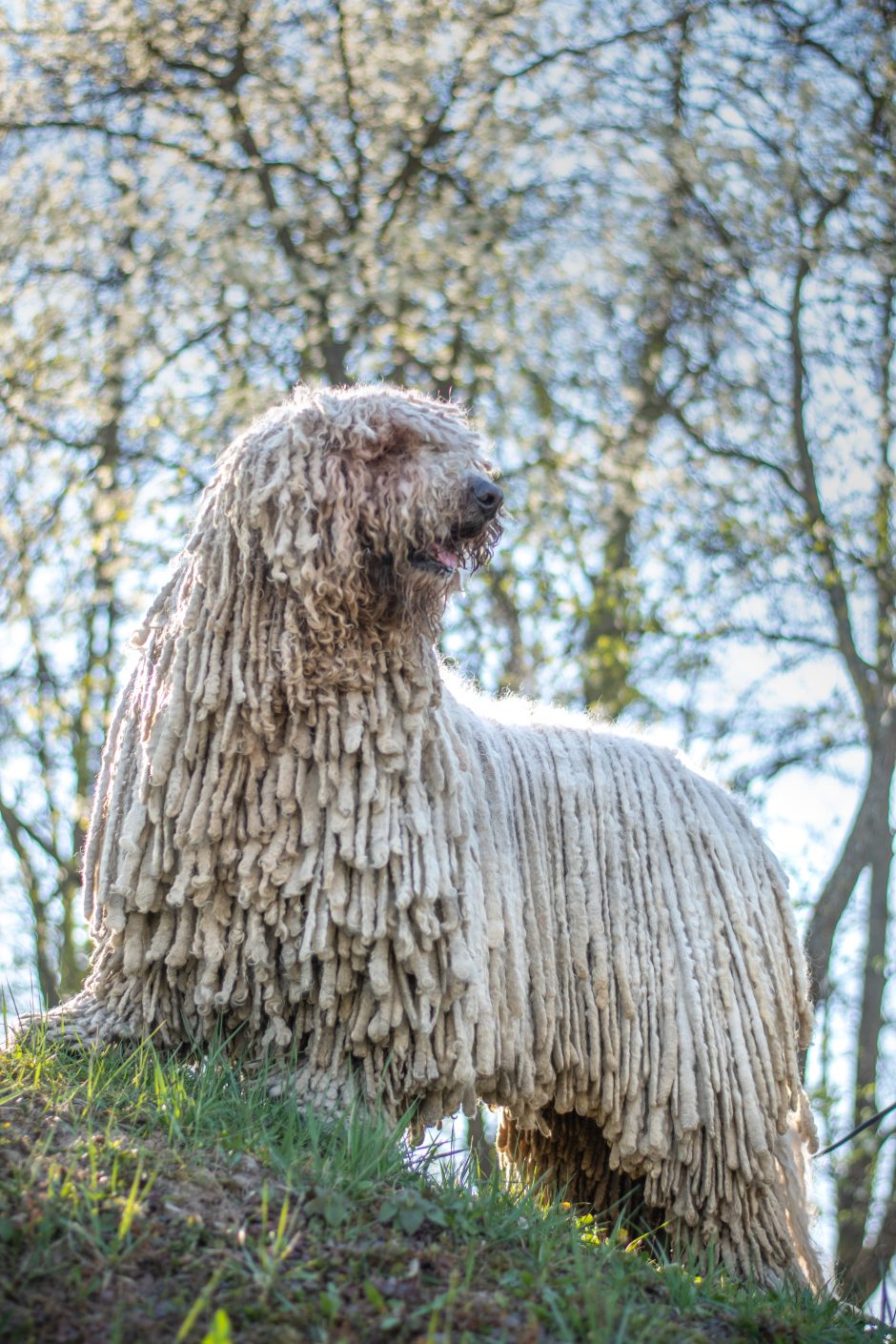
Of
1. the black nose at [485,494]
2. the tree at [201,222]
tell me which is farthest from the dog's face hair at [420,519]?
the tree at [201,222]

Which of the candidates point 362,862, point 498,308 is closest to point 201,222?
point 498,308

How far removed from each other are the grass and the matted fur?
274 mm

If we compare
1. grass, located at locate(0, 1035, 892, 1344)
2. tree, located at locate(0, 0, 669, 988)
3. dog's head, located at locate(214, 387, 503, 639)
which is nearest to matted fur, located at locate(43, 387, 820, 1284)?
dog's head, located at locate(214, 387, 503, 639)

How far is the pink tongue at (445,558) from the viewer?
13.4 feet

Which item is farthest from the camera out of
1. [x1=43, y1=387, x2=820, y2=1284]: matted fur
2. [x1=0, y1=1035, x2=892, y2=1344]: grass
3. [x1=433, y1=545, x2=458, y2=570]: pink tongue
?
[x1=433, y1=545, x2=458, y2=570]: pink tongue

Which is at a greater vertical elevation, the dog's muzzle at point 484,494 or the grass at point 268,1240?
the dog's muzzle at point 484,494

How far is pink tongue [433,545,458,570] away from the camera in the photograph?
161 inches

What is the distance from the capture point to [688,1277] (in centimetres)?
364

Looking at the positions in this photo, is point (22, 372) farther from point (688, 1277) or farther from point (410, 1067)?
point (688, 1277)

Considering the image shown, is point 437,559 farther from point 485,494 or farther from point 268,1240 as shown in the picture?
point 268,1240

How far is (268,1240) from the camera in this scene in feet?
9.96

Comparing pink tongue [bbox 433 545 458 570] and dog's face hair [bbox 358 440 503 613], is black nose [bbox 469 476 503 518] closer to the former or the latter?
dog's face hair [bbox 358 440 503 613]

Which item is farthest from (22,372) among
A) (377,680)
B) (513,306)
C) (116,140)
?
(377,680)

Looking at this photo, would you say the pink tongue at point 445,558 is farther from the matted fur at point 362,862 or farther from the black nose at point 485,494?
the black nose at point 485,494
